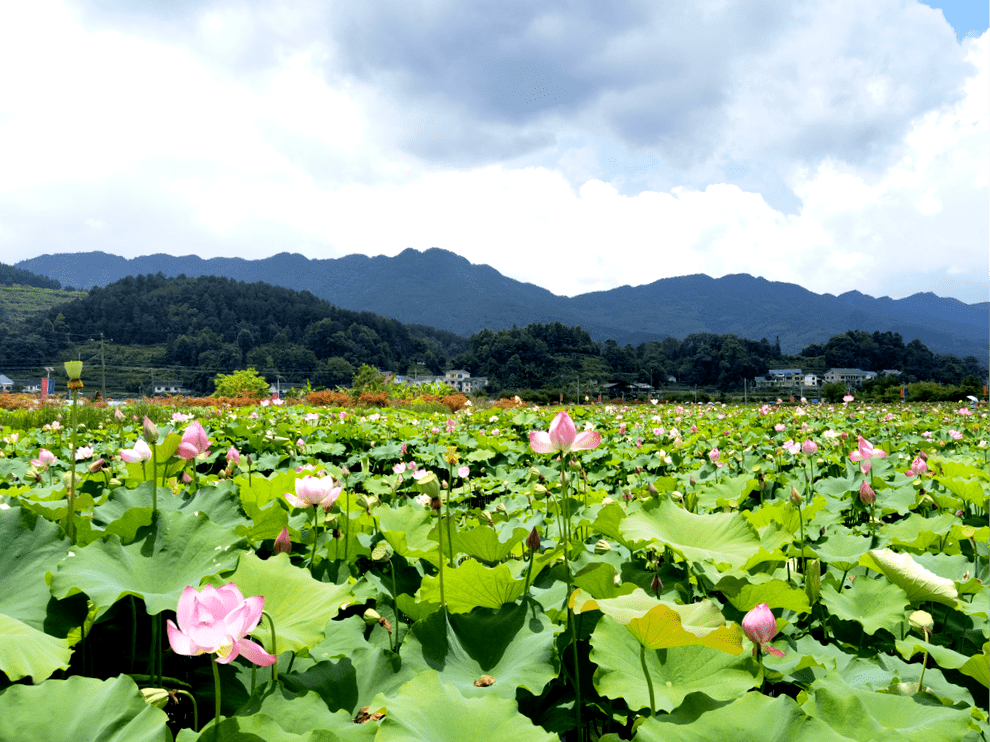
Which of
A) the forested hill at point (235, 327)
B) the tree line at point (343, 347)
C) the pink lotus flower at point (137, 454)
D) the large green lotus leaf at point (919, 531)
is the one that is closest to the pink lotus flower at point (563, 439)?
the pink lotus flower at point (137, 454)

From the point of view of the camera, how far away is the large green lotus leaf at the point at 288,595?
0.92 metres

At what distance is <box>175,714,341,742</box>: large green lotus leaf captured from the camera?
0.66m

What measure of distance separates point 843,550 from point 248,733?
5.30 feet

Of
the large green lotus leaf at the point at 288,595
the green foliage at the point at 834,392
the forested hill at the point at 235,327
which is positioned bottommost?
the green foliage at the point at 834,392

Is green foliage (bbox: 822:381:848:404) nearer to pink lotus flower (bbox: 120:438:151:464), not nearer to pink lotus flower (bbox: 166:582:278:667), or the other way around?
pink lotus flower (bbox: 120:438:151:464)

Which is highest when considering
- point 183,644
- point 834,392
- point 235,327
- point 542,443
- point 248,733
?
point 235,327

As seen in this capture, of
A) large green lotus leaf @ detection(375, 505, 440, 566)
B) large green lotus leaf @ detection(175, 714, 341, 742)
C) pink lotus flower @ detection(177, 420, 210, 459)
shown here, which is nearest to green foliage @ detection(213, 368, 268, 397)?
pink lotus flower @ detection(177, 420, 210, 459)

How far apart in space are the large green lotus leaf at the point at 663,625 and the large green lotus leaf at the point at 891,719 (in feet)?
0.54

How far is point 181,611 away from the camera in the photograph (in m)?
0.68

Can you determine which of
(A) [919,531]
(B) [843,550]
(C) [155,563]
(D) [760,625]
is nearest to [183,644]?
(C) [155,563]

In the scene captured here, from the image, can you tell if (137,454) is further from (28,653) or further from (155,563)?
(28,653)

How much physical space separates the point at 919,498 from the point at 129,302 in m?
84.7

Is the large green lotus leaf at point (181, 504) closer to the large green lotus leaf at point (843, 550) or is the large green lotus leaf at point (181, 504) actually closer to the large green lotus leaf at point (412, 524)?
the large green lotus leaf at point (412, 524)

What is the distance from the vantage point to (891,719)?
2.75 ft
